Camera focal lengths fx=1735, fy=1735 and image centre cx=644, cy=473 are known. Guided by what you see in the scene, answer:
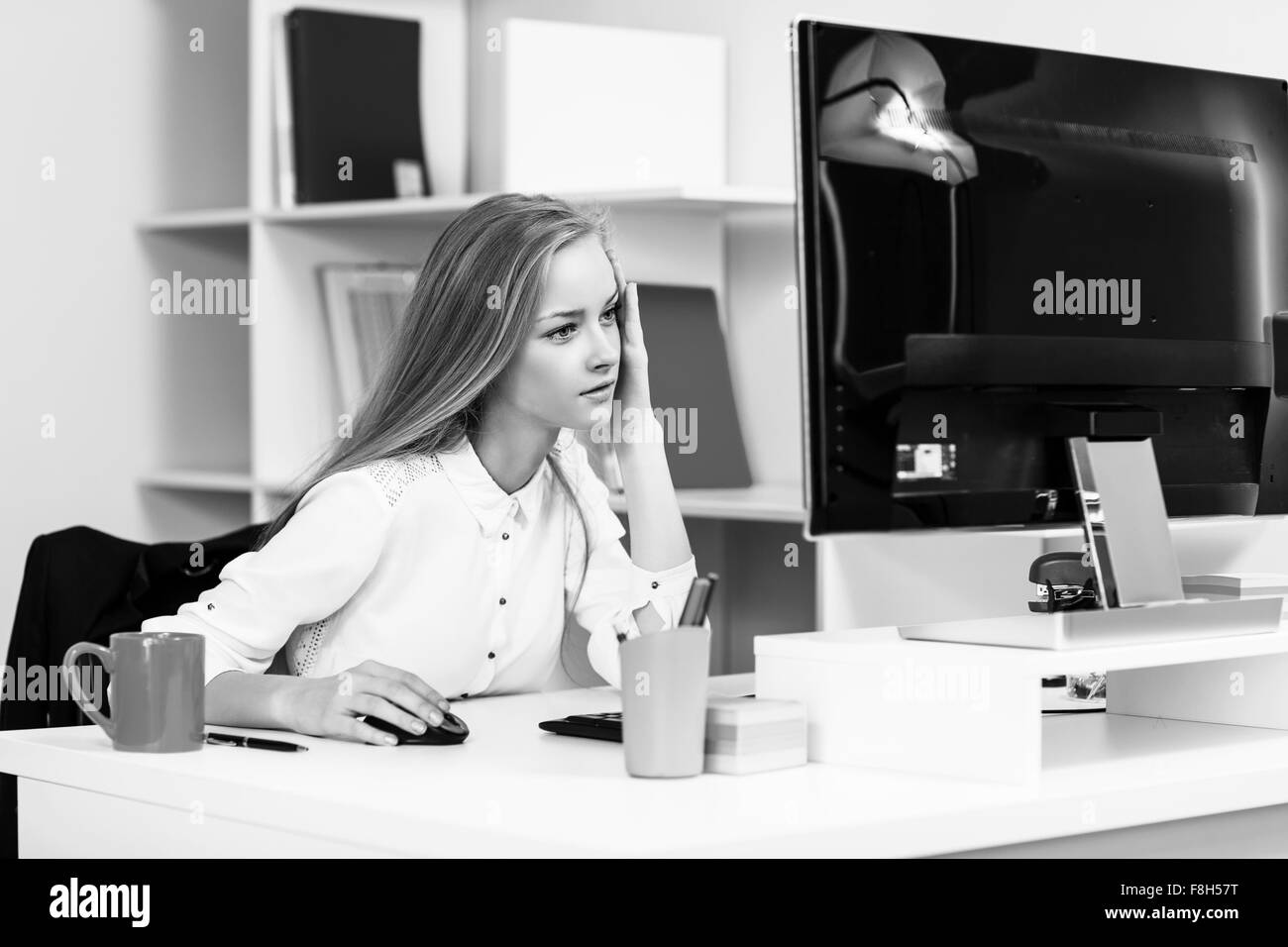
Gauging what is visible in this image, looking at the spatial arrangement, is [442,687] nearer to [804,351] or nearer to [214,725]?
[214,725]

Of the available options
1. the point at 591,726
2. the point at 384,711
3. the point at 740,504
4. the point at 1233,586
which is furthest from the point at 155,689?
the point at 740,504

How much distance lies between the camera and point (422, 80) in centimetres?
331

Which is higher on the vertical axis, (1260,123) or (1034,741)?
(1260,123)

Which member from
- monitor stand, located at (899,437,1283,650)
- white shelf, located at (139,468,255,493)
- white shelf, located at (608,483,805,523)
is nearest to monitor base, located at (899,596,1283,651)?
monitor stand, located at (899,437,1283,650)

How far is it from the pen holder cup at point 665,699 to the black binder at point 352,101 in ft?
6.69

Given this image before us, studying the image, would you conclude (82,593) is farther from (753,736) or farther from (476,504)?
(753,736)

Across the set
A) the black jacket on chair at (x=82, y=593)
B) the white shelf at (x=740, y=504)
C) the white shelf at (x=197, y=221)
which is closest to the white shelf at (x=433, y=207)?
the white shelf at (x=197, y=221)

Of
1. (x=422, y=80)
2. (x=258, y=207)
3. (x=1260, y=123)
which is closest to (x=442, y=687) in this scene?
(x=1260, y=123)

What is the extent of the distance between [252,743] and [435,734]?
144mm

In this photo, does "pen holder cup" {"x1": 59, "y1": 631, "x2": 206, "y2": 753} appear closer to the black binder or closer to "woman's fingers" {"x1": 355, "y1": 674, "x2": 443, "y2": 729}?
"woman's fingers" {"x1": 355, "y1": 674, "x2": 443, "y2": 729}

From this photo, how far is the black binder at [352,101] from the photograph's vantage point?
3.07 m

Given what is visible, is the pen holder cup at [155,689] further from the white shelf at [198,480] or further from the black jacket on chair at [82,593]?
the white shelf at [198,480]

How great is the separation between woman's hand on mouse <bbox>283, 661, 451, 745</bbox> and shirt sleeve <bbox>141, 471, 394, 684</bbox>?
138mm
